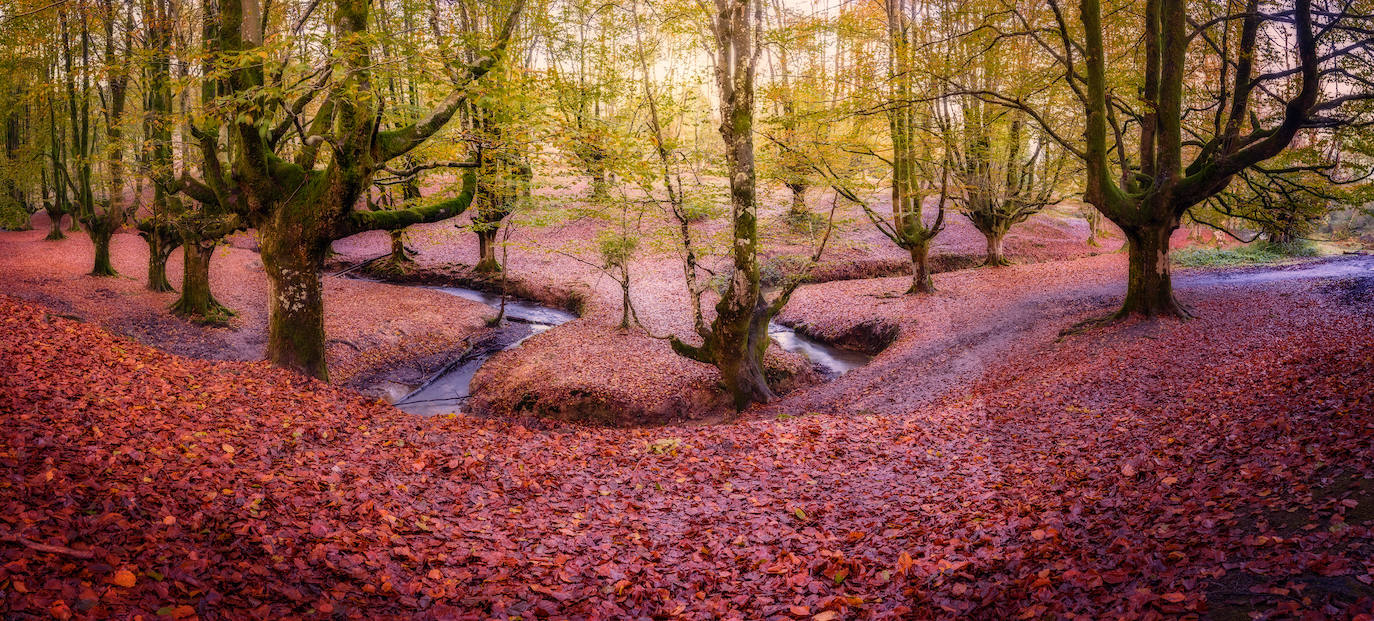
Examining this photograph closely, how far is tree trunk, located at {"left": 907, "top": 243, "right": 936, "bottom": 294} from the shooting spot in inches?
823

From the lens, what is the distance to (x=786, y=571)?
5332 millimetres

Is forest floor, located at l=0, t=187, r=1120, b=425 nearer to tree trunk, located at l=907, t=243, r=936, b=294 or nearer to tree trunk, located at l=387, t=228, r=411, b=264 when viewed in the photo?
tree trunk, located at l=387, t=228, r=411, b=264

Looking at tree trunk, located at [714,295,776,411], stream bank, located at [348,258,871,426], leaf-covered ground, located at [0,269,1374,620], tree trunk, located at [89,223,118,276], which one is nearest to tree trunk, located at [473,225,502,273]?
stream bank, located at [348,258,871,426]

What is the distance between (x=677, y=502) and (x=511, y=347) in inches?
483

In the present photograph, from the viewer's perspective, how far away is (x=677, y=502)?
7008mm

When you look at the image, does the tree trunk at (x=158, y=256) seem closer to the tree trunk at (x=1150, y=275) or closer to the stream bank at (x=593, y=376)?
the stream bank at (x=593, y=376)

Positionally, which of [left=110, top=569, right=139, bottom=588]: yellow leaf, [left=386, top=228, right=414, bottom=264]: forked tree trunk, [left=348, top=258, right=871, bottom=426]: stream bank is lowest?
[left=348, top=258, right=871, bottom=426]: stream bank

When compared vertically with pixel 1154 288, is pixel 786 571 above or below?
below

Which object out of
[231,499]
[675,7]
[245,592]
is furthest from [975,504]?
[675,7]

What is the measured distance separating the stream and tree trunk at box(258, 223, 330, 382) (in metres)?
2.58

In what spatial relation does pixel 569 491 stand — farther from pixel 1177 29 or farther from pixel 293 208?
pixel 1177 29

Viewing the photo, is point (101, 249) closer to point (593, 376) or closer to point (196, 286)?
point (196, 286)

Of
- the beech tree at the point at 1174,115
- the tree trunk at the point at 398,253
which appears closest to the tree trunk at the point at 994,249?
the beech tree at the point at 1174,115

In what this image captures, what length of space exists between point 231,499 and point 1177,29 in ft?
47.8
